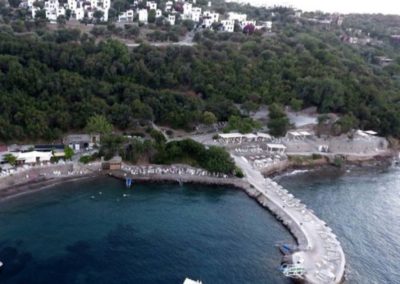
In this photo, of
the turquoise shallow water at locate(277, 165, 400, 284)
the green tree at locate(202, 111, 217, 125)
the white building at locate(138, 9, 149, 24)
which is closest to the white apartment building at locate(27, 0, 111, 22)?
the white building at locate(138, 9, 149, 24)

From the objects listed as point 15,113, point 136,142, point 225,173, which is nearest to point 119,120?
point 136,142

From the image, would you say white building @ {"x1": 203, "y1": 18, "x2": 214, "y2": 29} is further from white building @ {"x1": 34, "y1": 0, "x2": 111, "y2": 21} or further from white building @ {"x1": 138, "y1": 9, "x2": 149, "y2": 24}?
white building @ {"x1": 34, "y1": 0, "x2": 111, "y2": 21}

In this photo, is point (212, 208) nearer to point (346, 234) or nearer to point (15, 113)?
point (346, 234)

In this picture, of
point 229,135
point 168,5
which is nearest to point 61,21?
point 168,5

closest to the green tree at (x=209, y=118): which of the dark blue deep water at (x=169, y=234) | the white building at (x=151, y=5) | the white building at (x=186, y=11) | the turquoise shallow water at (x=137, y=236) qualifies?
the dark blue deep water at (x=169, y=234)

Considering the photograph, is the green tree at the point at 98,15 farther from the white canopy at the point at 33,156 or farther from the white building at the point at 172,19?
the white canopy at the point at 33,156
